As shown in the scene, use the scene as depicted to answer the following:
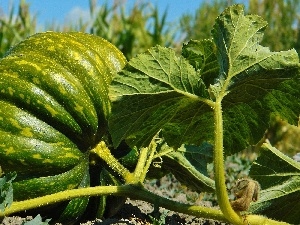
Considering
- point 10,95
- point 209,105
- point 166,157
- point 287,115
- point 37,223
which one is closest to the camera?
point 37,223

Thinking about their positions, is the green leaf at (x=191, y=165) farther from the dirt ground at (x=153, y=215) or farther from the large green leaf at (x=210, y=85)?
the large green leaf at (x=210, y=85)

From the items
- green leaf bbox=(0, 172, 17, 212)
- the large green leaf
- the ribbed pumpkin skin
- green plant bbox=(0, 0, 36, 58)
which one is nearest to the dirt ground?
the ribbed pumpkin skin

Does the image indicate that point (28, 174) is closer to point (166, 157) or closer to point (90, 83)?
point (90, 83)

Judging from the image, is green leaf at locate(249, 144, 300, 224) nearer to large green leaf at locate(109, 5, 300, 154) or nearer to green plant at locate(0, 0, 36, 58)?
large green leaf at locate(109, 5, 300, 154)

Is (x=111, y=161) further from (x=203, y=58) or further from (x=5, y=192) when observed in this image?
(x=5, y=192)

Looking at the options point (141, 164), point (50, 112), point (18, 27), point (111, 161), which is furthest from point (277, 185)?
point (18, 27)

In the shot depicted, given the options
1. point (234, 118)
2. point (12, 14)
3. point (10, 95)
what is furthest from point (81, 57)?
point (12, 14)

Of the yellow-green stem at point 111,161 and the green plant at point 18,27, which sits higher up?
the green plant at point 18,27

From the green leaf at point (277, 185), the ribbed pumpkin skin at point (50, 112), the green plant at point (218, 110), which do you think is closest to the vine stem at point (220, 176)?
the green plant at point (218, 110)
